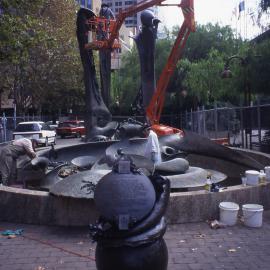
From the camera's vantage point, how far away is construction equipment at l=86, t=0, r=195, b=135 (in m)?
13.4

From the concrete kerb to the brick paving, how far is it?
15 centimetres

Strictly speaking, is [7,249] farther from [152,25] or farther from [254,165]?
[152,25]

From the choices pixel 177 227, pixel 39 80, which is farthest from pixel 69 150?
pixel 39 80

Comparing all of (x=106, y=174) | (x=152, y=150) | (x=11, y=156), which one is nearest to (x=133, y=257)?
(x=106, y=174)

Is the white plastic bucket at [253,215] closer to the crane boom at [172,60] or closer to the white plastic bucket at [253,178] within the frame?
the white plastic bucket at [253,178]

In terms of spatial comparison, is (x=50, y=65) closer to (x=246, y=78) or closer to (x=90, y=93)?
(x=246, y=78)

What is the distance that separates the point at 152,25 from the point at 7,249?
10.4 meters

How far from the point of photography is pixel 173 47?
13992mm

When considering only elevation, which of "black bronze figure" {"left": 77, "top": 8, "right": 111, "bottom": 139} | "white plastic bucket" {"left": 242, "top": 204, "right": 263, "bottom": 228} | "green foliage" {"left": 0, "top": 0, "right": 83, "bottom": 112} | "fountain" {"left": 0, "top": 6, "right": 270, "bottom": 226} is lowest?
"white plastic bucket" {"left": 242, "top": 204, "right": 263, "bottom": 228}

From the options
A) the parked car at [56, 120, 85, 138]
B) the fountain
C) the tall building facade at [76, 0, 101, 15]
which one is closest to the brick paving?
the fountain

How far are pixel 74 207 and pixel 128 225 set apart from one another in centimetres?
332

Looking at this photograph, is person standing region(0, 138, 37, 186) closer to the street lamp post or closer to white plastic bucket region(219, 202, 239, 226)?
white plastic bucket region(219, 202, 239, 226)

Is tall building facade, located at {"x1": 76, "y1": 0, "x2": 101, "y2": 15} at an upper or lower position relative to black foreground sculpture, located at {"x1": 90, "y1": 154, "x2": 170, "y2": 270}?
upper

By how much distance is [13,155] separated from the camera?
9312 mm
